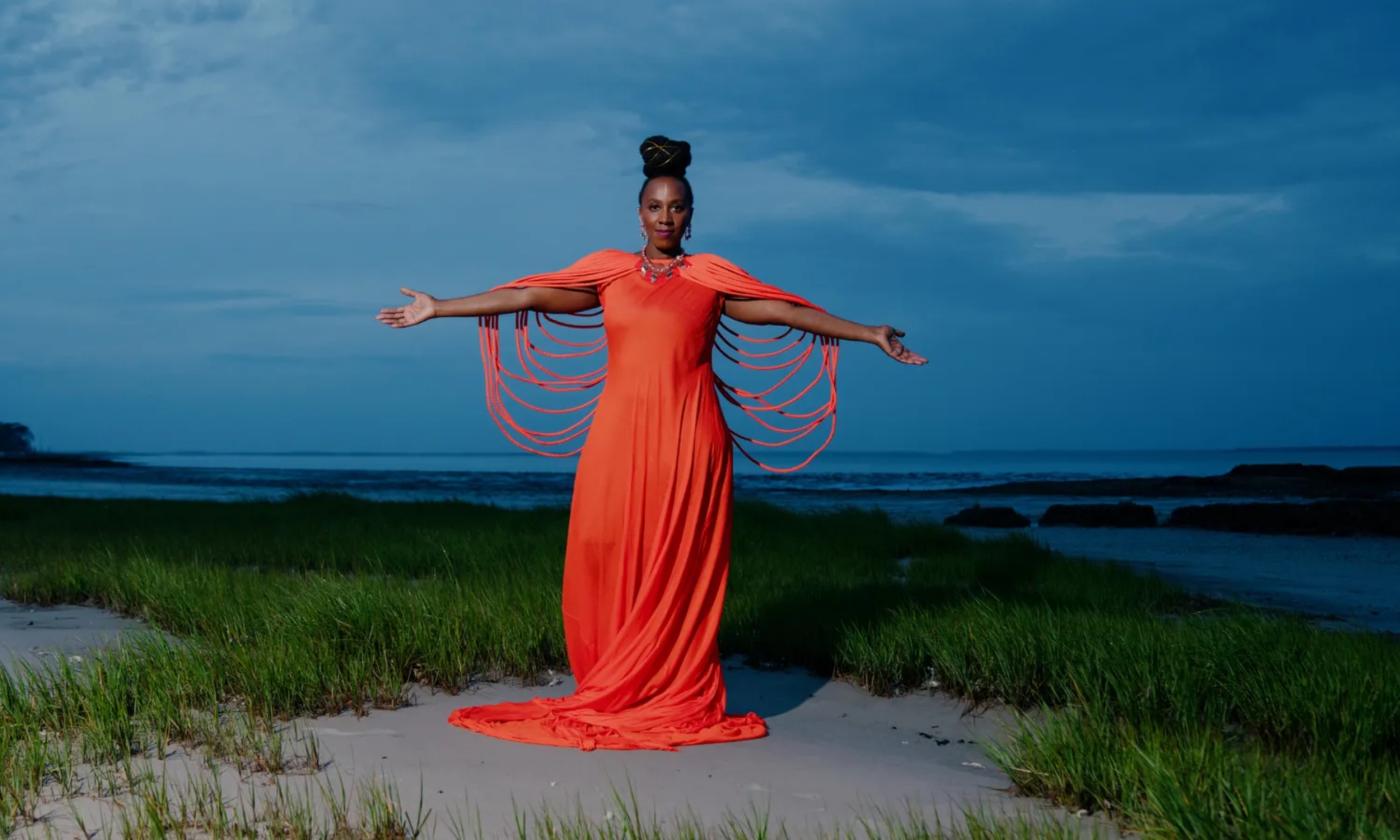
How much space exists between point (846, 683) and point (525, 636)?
66.5 inches

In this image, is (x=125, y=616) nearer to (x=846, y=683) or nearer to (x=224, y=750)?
(x=224, y=750)

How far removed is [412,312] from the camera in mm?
4980

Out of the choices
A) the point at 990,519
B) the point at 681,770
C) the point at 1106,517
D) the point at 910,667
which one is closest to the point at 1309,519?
the point at 1106,517

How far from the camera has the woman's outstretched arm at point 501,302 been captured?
4996 mm

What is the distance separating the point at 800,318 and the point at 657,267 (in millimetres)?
673

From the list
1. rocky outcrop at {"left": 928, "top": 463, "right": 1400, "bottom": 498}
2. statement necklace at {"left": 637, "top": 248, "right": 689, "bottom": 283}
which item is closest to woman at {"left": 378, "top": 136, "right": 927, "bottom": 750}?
statement necklace at {"left": 637, "top": 248, "right": 689, "bottom": 283}

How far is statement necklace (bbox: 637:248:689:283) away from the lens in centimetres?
486

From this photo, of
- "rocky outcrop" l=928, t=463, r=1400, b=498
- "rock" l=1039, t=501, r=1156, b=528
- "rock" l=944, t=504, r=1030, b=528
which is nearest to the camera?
"rock" l=944, t=504, r=1030, b=528

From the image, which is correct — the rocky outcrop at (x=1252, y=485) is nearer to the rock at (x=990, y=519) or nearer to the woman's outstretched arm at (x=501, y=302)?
the rock at (x=990, y=519)

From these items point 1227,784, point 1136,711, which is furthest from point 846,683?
point 1227,784

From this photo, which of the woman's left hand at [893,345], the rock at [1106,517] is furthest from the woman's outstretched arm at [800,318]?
the rock at [1106,517]

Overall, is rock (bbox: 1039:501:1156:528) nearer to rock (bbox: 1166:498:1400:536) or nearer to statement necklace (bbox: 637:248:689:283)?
rock (bbox: 1166:498:1400:536)

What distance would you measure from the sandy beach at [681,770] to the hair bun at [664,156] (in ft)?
7.81

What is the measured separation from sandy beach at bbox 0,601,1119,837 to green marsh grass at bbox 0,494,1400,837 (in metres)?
0.15
